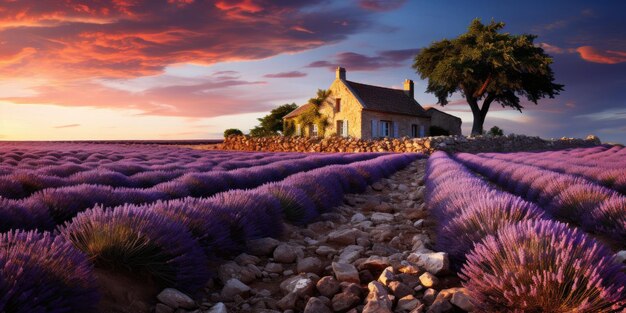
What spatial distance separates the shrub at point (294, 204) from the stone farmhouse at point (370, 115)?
106 feet

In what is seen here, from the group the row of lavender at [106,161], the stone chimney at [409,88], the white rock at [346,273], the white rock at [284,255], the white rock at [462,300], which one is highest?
the stone chimney at [409,88]

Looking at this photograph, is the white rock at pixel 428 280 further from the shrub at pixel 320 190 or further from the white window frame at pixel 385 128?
the white window frame at pixel 385 128

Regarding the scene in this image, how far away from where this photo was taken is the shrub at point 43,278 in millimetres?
1754

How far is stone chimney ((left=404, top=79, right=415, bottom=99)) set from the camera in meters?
46.7

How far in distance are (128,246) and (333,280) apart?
1336 mm

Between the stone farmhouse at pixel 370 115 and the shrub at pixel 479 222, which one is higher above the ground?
the stone farmhouse at pixel 370 115

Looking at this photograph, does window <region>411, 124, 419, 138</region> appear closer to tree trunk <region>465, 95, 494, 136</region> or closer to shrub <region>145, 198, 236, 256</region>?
tree trunk <region>465, 95, 494, 136</region>

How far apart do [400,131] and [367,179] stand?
3258cm

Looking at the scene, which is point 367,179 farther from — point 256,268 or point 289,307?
point 289,307

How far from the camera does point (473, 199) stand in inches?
156

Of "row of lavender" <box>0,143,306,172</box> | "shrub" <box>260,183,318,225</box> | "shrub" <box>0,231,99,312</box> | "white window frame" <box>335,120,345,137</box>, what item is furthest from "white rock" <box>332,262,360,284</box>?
"white window frame" <box>335,120,345,137</box>

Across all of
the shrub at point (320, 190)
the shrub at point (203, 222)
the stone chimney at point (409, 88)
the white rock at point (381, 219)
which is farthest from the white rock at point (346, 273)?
the stone chimney at point (409, 88)

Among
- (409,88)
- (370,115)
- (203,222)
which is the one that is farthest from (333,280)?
(409,88)

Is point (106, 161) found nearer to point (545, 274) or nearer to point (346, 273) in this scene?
point (346, 273)
